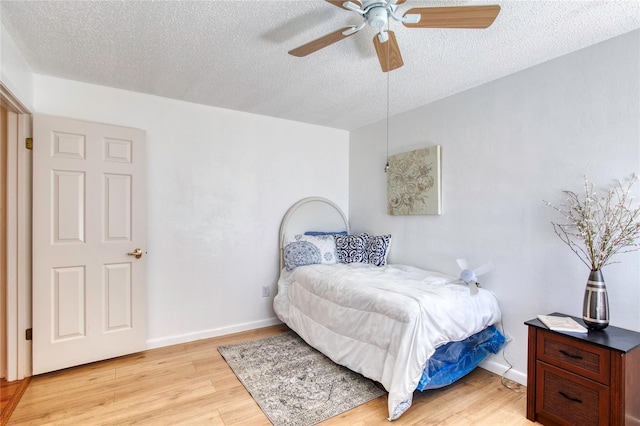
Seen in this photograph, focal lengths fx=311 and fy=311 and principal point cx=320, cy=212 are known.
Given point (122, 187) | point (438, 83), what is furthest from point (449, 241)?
point (122, 187)

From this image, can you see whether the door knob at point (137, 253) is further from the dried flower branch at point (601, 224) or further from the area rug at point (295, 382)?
the dried flower branch at point (601, 224)

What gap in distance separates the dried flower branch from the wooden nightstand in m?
0.44

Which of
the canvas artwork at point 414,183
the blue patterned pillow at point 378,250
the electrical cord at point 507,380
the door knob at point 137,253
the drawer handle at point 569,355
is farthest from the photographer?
the blue patterned pillow at point 378,250

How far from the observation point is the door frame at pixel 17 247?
2279 millimetres

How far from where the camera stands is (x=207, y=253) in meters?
3.14

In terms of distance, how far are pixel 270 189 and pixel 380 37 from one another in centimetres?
218

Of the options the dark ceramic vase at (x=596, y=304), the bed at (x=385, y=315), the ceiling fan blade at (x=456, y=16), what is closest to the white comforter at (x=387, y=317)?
the bed at (x=385, y=315)

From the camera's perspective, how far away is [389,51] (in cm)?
175

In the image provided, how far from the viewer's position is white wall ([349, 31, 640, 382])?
6.24 feet

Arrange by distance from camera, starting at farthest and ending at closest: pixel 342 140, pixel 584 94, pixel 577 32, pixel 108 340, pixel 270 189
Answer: pixel 342 140
pixel 270 189
pixel 108 340
pixel 584 94
pixel 577 32

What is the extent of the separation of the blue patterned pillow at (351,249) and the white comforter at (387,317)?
29cm

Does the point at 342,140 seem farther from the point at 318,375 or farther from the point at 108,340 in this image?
the point at 108,340

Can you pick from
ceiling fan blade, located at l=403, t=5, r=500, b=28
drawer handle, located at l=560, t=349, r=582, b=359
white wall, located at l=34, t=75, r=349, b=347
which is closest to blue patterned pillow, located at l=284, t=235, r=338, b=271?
white wall, located at l=34, t=75, r=349, b=347

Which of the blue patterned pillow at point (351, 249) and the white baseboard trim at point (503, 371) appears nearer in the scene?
the white baseboard trim at point (503, 371)
